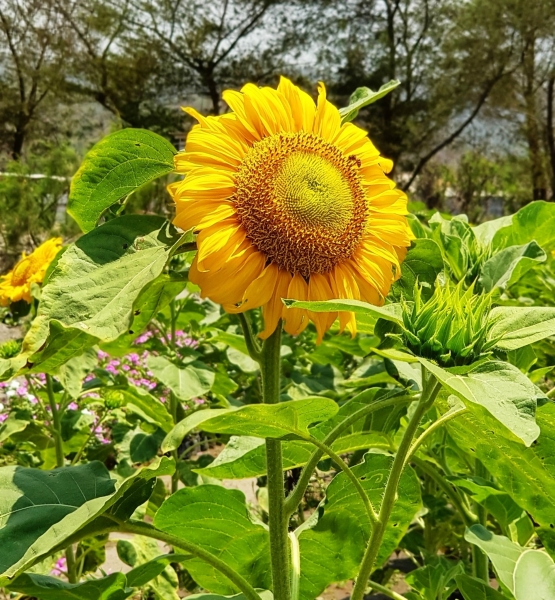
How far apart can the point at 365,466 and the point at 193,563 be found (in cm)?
20

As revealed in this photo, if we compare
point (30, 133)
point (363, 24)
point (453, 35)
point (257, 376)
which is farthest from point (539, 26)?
point (257, 376)

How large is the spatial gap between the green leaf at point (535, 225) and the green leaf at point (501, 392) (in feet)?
1.17

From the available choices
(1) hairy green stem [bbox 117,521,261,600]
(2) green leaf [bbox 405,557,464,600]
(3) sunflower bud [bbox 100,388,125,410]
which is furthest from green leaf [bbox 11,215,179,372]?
(3) sunflower bud [bbox 100,388,125,410]

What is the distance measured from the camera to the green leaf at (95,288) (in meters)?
0.40

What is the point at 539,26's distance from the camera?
890cm

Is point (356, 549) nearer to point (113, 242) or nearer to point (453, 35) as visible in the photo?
point (113, 242)

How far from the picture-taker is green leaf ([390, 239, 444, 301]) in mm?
567

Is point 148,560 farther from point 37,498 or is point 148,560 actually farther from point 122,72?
point 122,72

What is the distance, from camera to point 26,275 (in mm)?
1042

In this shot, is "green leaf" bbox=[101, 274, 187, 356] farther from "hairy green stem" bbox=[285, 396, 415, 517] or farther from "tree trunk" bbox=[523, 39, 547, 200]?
"tree trunk" bbox=[523, 39, 547, 200]

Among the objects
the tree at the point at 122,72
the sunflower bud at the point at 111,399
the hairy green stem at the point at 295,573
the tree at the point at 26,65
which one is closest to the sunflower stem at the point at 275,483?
the hairy green stem at the point at 295,573

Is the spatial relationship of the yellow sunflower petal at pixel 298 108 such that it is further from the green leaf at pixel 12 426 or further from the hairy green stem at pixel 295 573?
the green leaf at pixel 12 426

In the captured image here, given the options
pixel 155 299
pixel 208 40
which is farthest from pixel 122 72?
pixel 155 299

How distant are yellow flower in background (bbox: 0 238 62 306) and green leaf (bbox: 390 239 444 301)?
626 millimetres
